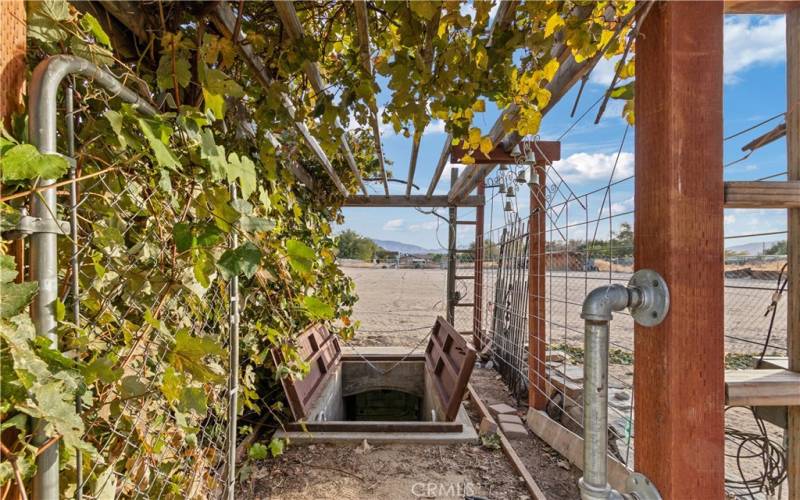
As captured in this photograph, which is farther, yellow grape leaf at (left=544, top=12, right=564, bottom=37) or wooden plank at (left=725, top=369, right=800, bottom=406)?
yellow grape leaf at (left=544, top=12, right=564, bottom=37)

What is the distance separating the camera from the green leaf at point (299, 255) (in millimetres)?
945

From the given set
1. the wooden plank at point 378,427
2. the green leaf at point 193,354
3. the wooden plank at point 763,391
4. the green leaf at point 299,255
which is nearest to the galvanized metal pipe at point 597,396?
the wooden plank at point 763,391

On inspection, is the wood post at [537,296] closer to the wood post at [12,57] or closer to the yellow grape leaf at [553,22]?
the yellow grape leaf at [553,22]

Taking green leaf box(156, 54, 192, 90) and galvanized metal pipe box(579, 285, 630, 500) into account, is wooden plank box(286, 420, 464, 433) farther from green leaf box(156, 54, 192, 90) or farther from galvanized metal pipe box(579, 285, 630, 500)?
green leaf box(156, 54, 192, 90)

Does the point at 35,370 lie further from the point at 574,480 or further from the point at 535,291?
the point at 535,291

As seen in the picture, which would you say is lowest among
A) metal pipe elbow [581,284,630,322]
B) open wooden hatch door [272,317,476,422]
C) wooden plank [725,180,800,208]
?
open wooden hatch door [272,317,476,422]

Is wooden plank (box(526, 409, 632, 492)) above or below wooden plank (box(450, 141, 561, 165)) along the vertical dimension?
below

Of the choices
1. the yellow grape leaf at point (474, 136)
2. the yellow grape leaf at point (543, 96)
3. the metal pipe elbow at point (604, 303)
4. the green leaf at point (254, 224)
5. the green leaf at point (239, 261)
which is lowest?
the metal pipe elbow at point (604, 303)

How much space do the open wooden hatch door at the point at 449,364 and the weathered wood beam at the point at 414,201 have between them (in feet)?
7.28

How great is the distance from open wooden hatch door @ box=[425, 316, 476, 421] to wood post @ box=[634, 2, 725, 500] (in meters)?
2.30

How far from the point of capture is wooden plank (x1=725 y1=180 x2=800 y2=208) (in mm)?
685

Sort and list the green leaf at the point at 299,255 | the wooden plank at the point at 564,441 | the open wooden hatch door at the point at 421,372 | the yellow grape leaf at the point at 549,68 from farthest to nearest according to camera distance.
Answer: the open wooden hatch door at the point at 421,372
the wooden plank at the point at 564,441
the yellow grape leaf at the point at 549,68
the green leaf at the point at 299,255

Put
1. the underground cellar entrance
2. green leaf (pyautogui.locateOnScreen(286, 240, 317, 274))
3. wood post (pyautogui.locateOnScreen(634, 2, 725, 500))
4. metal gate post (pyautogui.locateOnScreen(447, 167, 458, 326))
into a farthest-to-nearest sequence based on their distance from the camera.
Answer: metal gate post (pyautogui.locateOnScreen(447, 167, 458, 326))
the underground cellar entrance
green leaf (pyautogui.locateOnScreen(286, 240, 317, 274))
wood post (pyautogui.locateOnScreen(634, 2, 725, 500))

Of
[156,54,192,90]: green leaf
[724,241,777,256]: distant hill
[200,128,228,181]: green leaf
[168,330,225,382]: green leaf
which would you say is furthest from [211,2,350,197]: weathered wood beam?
[724,241,777,256]: distant hill
